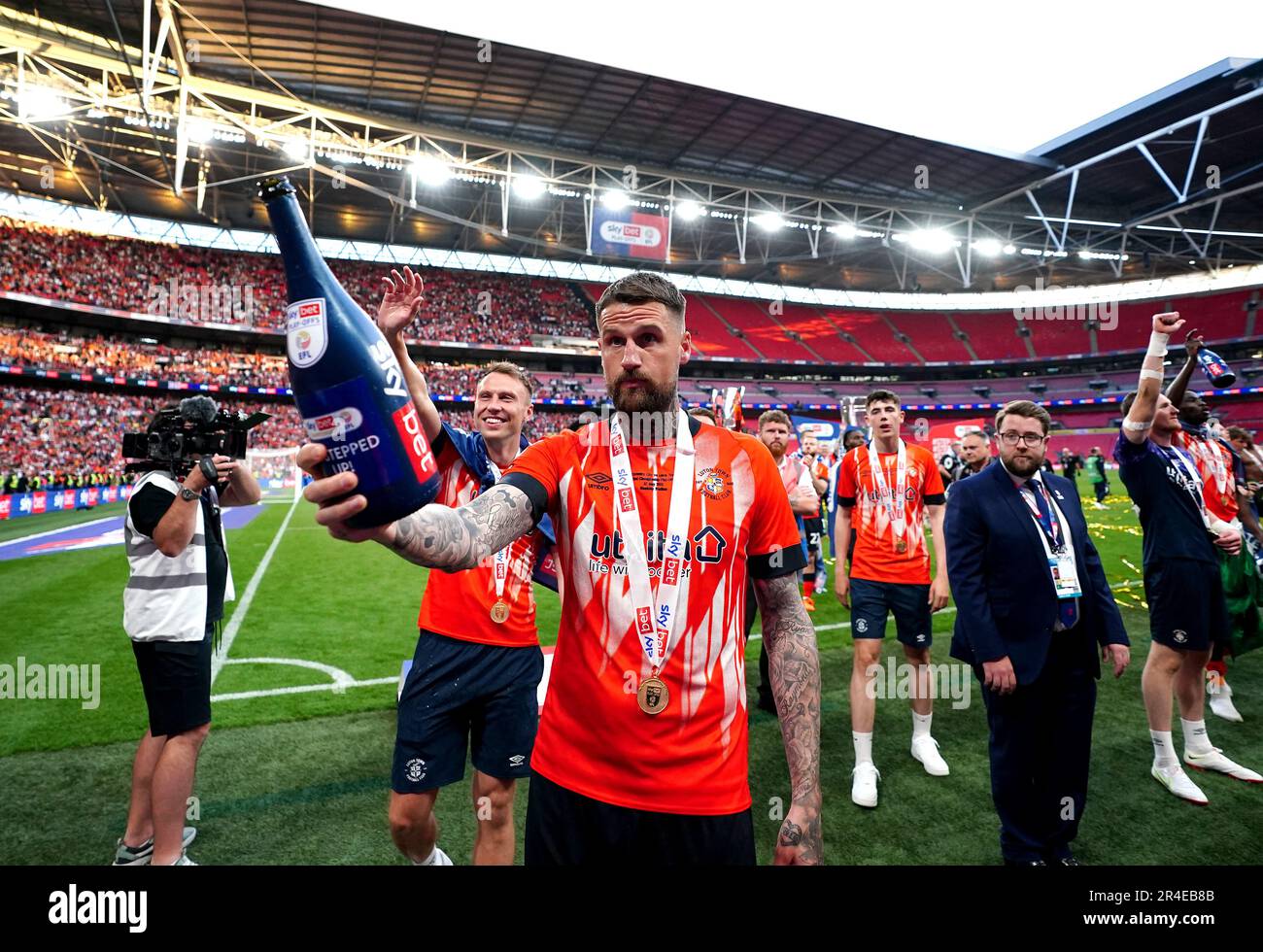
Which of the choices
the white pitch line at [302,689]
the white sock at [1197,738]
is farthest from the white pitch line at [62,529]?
the white sock at [1197,738]

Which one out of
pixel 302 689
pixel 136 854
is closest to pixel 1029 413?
pixel 136 854

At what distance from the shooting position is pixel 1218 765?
4.37 metres

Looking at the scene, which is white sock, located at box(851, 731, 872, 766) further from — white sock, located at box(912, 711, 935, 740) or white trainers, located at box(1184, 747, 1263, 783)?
white trainers, located at box(1184, 747, 1263, 783)

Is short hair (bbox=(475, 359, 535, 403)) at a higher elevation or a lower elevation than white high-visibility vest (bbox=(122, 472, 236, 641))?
higher

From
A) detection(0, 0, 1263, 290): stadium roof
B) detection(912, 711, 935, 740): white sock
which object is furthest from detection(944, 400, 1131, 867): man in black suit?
detection(0, 0, 1263, 290): stadium roof

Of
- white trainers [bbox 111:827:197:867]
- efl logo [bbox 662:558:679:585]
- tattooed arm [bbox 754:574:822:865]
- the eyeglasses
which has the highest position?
the eyeglasses

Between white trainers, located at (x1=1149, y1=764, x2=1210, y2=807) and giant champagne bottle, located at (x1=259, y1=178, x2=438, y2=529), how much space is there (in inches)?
209

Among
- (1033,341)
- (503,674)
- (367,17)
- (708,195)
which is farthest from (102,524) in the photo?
(1033,341)

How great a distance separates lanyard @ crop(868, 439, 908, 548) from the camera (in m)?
4.75

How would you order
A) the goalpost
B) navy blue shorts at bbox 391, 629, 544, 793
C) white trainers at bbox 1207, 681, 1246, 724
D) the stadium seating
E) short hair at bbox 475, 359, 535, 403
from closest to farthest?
navy blue shorts at bbox 391, 629, 544, 793 → short hair at bbox 475, 359, 535, 403 → white trainers at bbox 1207, 681, 1246, 724 → the goalpost → the stadium seating

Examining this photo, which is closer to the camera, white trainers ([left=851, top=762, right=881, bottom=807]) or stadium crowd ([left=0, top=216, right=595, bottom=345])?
white trainers ([left=851, top=762, right=881, bottom=807])

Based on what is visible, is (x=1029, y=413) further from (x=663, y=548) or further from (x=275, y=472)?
(x=275, y=472)
